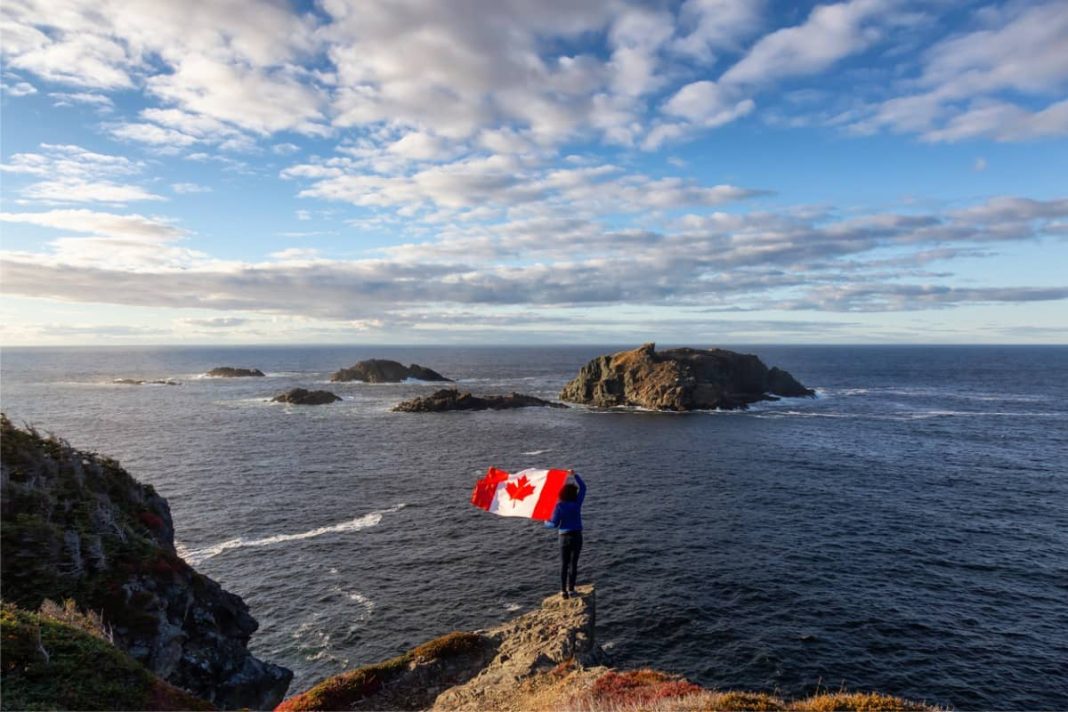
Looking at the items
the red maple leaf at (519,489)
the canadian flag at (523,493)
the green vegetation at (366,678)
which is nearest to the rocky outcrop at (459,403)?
the canadian flag at (523,493)

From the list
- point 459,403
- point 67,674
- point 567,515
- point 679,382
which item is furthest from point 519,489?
point 679,382

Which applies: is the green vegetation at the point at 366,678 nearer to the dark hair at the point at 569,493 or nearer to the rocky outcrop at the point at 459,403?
the dark hair at the point at 569,493

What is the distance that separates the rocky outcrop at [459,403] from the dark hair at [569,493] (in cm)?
9725

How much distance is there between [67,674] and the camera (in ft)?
42.5

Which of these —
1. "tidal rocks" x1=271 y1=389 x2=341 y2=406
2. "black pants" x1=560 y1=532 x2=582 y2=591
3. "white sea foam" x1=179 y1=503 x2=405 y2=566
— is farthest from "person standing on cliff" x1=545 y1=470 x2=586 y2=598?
"tidal rocks" x1=271 y1=389 x2=341 y2=406

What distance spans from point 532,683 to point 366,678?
6283 mm

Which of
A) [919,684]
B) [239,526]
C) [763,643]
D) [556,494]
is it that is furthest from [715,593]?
[239,526]

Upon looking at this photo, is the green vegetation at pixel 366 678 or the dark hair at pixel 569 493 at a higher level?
the dark hair at pixel 569 493

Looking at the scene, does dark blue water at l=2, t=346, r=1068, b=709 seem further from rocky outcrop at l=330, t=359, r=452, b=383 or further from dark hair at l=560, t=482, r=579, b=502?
rocky outcrop at l=330, t=359, r=452, b=383

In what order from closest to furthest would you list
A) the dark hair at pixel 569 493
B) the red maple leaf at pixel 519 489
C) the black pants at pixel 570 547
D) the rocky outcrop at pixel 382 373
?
the dark hair at pixel 569 493
the black pants at pixel 570 547
the red maple leaf at pixel 519 489
the rocky outcrop at pixel 382 373

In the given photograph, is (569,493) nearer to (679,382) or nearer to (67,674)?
(67,674)

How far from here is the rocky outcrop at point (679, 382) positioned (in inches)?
4604

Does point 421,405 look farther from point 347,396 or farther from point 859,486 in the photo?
point 859,486

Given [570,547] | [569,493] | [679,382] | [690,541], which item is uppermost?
[569,493]
